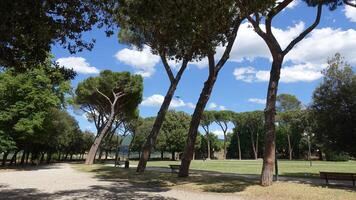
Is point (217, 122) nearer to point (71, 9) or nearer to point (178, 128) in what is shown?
point (178, 128)

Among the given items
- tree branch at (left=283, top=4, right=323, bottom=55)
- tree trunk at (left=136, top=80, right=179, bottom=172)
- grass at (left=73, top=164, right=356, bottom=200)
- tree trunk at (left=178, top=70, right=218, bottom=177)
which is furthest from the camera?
tree trunk at (left=136, top=80, right=179, bottom=172)

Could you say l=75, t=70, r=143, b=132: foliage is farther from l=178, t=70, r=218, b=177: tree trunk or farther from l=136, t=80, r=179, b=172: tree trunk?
l=178, t=70, r=218, b=177: tree trunk

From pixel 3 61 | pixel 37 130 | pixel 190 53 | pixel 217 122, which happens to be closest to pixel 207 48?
pixel 190 53

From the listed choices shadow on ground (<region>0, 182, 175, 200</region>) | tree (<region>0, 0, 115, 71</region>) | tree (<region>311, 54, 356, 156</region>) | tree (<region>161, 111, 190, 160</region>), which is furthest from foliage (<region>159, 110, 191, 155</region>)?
tree (<region>0, 0, 115, 71</region>)

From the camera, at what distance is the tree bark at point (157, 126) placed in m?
28.1

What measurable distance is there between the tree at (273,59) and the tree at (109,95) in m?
29.6

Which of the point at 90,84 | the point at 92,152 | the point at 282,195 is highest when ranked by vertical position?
the point at 90,84

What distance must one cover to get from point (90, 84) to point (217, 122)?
55.1 metres

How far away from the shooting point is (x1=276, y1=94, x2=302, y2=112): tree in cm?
8931

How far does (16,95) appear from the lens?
117 feet

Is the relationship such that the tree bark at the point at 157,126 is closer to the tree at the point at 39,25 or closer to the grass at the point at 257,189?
the grass at the point at 257,189

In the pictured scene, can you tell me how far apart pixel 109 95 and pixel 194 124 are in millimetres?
27608

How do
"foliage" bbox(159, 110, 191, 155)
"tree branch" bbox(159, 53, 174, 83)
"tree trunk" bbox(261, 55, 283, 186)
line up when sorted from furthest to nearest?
1. "foliage" bbox(159, 110, 191, 155)
2. "tree branch" bbox(159, 53, 174, 83)
3. "tree trunk" bbox(261, 55, 283, 186)

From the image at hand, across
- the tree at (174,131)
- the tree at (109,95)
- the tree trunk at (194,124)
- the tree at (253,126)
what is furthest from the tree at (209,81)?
the tree at (253,126)
